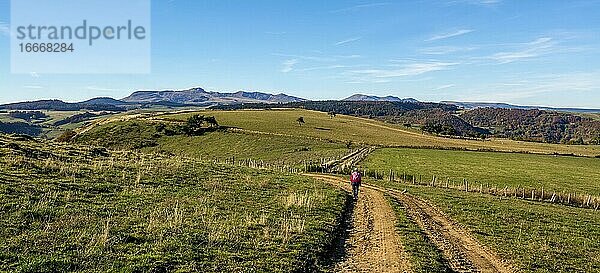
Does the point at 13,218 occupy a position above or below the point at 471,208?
above

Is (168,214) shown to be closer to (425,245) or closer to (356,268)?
(356,268)

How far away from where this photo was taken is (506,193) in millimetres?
38281

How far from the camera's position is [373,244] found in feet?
54.3

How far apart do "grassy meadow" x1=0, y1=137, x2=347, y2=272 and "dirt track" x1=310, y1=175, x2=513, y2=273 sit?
1.18 m

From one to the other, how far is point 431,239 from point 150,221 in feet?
35.1

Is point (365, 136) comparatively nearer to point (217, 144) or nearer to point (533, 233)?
point (217, 144)

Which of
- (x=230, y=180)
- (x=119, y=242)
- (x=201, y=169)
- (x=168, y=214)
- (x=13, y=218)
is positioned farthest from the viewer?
(x=201, y=169)

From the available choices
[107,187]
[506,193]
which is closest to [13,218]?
[107,187]

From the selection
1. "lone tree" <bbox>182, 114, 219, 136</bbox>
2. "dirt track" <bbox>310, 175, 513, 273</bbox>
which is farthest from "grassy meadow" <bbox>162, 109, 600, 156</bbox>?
"dirt track" <bbox>310, 175, 513, 273</bbox>

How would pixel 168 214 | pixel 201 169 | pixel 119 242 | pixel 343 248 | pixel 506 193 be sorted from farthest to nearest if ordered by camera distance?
pixel 506 193
pixel 201 169
pixel 168 214
pixel 343 248
pixel 119 242

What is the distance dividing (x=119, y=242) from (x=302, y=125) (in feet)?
369

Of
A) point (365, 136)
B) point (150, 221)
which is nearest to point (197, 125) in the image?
point (365, 136)

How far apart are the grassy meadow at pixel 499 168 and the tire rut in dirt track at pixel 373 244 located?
29.1m

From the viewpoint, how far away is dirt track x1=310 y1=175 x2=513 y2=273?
14.6m
